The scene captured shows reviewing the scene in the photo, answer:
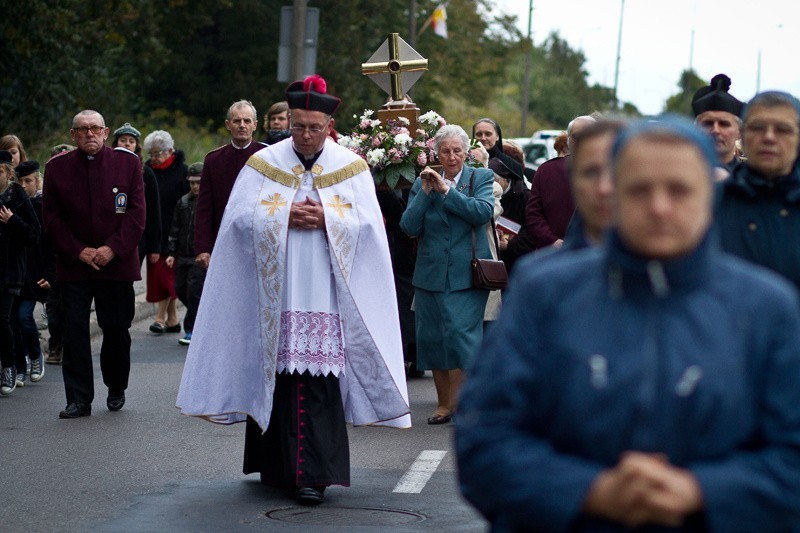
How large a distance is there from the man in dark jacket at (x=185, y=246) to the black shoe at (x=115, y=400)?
370 cm

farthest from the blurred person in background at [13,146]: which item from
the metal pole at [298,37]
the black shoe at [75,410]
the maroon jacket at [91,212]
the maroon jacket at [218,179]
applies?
the metal pole at [298,37]

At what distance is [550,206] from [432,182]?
35.1 inches

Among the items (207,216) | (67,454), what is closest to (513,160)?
(207,216)

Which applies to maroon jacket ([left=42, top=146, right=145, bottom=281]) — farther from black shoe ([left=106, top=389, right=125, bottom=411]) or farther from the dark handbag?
the dark handbag

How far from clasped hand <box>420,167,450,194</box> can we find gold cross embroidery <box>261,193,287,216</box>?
217cm

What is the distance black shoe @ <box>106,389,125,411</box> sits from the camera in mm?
11031

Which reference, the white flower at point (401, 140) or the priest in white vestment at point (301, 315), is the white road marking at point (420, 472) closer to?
the priest in white vestment at point (301, 315)

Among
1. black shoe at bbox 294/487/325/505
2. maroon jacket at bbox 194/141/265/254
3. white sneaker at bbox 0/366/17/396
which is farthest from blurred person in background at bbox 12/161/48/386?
black shoe at bbox 294/487/325/505

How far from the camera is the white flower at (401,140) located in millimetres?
11773

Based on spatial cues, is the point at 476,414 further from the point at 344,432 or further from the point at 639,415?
the point at 344,432

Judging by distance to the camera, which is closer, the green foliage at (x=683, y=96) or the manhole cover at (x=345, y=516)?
the manhole cover at (x=345, y=516)

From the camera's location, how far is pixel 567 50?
149500mm

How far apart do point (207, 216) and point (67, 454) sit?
242 centimetres

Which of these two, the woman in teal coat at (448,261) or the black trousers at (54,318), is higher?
the woman in teal coat at (448,261)
